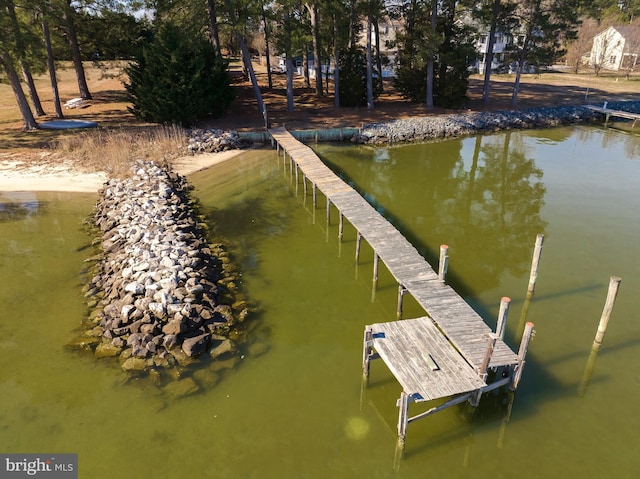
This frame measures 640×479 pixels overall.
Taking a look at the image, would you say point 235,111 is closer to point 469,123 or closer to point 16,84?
point 16,84

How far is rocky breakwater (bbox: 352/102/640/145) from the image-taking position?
101ft

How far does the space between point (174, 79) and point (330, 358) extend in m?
23.7

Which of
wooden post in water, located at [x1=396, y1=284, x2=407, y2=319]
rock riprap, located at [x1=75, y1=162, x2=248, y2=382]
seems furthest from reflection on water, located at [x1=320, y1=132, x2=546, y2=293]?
rock riprap, located at [x1=75, y1=162, x2=248, y2=382]

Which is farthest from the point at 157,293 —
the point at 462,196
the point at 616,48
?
the point at 616,48

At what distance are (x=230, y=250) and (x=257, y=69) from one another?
46043 millimetres

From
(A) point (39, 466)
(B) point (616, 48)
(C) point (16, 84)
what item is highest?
(B) point (616, 48)

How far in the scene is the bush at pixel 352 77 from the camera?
118 ft

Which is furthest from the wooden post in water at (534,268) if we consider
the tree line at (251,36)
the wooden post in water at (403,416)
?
the tree line at (251,36)

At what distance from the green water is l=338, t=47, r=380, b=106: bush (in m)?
17.7

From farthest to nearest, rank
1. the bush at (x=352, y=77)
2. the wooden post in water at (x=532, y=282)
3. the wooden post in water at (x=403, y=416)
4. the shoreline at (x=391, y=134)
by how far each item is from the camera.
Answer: the bush at (x=352, y=77) < the shoreline at (x=391, y=134) < the wooden post in water at (x=532, y=282) < the wooden post in water at (x=403, y=416)

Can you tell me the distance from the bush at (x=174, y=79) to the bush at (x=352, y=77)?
10.9 meters

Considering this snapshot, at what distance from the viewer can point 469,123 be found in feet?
108

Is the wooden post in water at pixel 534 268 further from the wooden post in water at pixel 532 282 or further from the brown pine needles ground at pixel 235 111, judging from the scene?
the brown pine needles ground at pixel 235 111

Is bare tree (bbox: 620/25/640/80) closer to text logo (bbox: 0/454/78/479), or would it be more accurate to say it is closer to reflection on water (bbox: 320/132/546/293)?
reflection on water (bbox: 320/132/546/293)
